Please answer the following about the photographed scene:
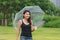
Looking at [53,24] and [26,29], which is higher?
[26,29]

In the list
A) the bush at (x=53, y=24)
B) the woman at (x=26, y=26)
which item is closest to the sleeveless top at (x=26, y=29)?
the woman at (x=26, y=26)

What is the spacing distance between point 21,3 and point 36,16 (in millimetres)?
26873

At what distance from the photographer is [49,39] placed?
15602 mm

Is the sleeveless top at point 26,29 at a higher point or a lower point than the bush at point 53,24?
higher

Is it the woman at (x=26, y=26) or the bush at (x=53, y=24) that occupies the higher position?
the woman at (x=26, y=26)

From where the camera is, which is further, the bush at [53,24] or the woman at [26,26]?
the bush at [53,24]

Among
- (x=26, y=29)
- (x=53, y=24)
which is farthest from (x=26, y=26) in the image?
(x=53, y=24)

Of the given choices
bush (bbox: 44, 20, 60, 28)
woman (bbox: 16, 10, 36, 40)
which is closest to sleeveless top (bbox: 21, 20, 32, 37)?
woman (bbox: 16, 10, 36, 40)

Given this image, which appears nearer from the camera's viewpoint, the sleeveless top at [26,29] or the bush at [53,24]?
the sleeveless top at [26,29]

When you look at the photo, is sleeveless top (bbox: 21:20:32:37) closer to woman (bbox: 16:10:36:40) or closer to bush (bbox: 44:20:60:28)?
woman (bbox: 16:10:36:40)

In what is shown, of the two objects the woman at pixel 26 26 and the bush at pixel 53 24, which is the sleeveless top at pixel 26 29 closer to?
the woman at pixel 26 26

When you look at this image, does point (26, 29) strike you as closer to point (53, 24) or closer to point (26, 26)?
point (26, 26)

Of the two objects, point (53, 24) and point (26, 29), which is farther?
point (53, 24)

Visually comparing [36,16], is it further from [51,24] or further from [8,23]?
[8,23]
